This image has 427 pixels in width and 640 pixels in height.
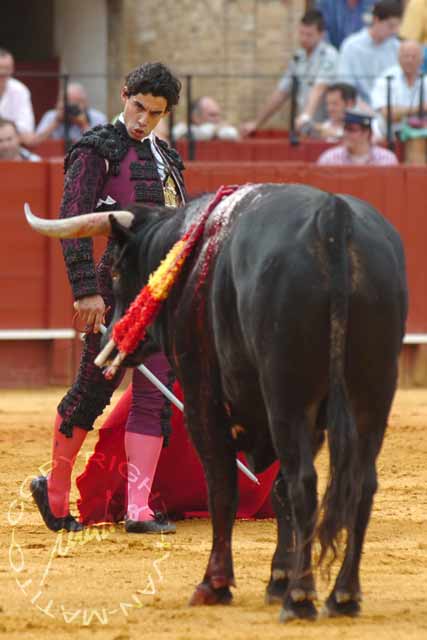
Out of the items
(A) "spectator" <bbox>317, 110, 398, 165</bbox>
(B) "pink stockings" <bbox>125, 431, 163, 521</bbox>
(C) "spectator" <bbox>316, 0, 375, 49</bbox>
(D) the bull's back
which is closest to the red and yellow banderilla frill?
(D) the bull's back

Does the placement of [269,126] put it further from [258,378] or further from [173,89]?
[258,378]

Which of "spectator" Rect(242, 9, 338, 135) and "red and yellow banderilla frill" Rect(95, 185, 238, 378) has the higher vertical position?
"spectator" Rect(242, 9, 338, 135)

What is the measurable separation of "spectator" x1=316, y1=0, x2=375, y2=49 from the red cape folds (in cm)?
823

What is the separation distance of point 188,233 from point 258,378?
54cm

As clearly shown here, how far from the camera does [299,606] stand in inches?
166

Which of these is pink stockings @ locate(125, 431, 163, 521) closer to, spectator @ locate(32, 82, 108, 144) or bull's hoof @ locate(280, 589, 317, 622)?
bull's hoof @ locate(280, 589, 317, 622)

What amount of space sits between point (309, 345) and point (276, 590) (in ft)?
2.79

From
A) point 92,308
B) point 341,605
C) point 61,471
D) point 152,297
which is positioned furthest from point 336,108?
point 341,605

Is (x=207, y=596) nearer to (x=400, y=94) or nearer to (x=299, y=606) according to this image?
(x=299, y=606)

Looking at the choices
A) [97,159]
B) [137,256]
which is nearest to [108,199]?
[97,159]

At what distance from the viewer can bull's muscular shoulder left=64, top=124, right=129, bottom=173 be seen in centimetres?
557

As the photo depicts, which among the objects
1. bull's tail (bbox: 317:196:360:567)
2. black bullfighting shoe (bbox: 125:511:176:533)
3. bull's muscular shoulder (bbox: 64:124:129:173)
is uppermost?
bull's muscular shoulder (bbox: 64:124:129:173)

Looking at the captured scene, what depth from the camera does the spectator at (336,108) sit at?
1187 centimetres

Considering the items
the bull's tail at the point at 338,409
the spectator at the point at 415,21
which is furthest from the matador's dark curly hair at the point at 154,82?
the spectator at the point at 415,21
